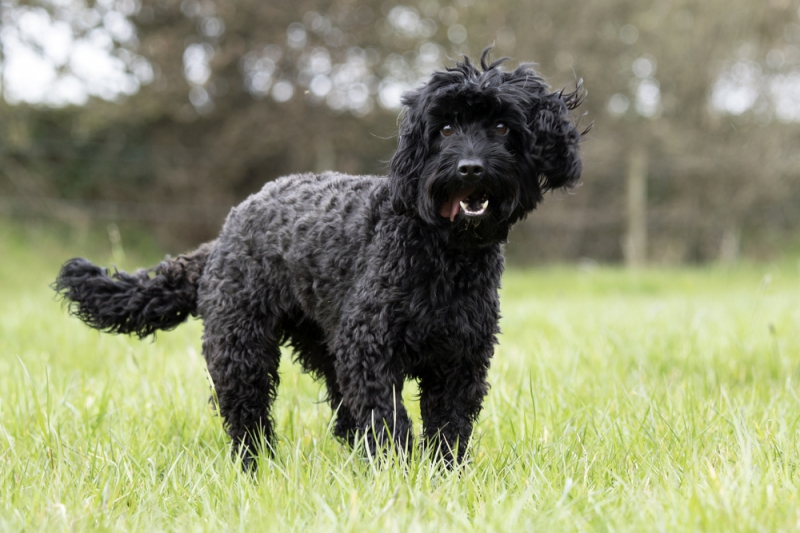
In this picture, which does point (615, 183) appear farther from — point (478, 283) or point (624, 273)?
point (478, 283)

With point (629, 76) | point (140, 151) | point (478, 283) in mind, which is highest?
point (629, 76)

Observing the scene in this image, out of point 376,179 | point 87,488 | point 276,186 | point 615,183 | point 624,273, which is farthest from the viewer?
point 615,183

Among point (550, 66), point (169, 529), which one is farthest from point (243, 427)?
point (550, 66)

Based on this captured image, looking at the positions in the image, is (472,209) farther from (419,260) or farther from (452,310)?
(452,310)

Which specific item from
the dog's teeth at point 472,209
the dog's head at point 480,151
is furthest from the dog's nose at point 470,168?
the dog's teeth at point 472,209

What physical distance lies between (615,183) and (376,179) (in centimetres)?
1322

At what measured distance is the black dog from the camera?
9.34ft

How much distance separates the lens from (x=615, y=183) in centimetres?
1558

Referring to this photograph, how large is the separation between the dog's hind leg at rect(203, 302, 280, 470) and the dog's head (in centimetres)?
102

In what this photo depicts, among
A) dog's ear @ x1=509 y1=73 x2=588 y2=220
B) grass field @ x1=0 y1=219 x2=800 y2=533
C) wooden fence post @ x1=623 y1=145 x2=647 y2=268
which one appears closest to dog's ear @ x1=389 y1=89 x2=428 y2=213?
dog's ear @ x1=509 y1=73 x2=588 y2=220

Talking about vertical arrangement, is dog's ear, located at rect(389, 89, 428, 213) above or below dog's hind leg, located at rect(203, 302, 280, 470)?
above

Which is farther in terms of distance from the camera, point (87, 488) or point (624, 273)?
point (624, 273)

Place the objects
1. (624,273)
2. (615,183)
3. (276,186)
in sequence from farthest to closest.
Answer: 1. (615,183)
2. (624,273)
3. (276,186)

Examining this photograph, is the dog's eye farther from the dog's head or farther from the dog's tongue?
the dog's tongue
